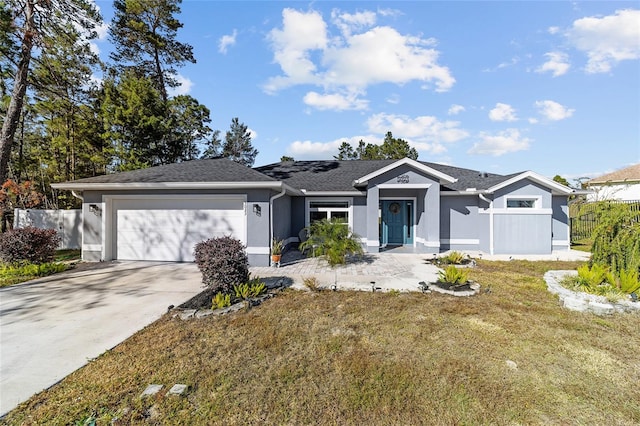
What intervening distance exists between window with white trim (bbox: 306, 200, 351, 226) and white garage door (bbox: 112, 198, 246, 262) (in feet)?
13.3

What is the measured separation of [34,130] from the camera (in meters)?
18.5

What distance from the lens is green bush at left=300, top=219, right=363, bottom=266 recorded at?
8711 millimetres

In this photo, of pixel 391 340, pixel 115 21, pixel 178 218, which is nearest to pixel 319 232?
pixel 178 218

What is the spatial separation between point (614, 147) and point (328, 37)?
17472 millimetres

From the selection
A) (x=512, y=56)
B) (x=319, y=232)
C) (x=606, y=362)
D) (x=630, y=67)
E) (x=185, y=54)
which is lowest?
(x=606, y=362)

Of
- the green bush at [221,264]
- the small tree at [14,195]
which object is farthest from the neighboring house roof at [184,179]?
the small tree at [14,195]

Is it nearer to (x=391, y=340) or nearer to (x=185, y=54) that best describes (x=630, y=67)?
(x=391, y=340)

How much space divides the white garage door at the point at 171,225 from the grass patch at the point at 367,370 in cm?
477

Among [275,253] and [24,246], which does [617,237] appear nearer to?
[275,253]

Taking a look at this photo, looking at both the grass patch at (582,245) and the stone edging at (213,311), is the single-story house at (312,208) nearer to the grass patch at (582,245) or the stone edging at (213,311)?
the grass patch at (582,245)

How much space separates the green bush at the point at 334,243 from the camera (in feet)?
28.6

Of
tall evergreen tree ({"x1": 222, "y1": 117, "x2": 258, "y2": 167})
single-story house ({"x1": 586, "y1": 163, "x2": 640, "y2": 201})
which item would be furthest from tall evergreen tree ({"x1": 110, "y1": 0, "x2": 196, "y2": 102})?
single-story house ({"x1": 586, "y1": 163, "x2": 640, "y2": 201})

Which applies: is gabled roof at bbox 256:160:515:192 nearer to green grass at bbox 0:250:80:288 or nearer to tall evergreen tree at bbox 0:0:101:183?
green grass at bbox 0:250:80:288

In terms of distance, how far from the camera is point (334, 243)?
8.89 metres
